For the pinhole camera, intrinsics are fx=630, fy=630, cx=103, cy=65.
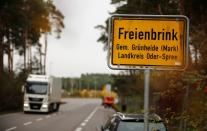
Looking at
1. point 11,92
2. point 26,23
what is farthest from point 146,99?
point 26,23

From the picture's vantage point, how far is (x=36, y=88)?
50438 mm

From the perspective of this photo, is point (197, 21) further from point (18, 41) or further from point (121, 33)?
point (18, 41)

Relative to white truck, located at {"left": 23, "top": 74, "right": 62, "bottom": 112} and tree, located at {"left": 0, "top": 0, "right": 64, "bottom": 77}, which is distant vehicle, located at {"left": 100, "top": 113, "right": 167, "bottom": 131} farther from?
tree, located at {"left": 0, "top": 0, "right": 64, "bottom": 77}

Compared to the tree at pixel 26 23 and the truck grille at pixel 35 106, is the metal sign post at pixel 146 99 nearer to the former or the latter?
the truck grille at pixel 35 106

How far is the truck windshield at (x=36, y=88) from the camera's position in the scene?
50188 mm

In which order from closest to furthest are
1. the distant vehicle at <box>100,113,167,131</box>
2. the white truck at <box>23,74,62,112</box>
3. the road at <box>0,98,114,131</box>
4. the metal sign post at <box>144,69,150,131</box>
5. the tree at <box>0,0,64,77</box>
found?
the metal sign post at <box>144,69,150,131</box>
the distant vehicle at <box>100,113,167,131</box>
the road at <box>0,98,114,131</box>
the white truck at <box>23,74,62,112</box>
the tree at <box>0,0,64,77</box>

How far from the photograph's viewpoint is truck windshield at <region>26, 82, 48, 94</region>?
165 feet

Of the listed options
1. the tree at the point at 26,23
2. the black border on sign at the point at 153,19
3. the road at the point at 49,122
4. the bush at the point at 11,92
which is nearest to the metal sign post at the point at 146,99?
the black border on sign at the point at 153,19

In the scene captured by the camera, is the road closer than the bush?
Yes

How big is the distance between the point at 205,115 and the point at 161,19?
486 centimetres

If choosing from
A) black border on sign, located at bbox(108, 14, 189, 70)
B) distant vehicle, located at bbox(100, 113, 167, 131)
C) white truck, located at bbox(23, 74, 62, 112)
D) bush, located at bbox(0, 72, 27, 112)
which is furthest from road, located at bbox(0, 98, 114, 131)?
black border on sign, located at bbox(108, 14, 189, 70)

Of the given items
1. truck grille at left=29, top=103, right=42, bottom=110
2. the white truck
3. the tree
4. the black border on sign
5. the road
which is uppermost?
the tree

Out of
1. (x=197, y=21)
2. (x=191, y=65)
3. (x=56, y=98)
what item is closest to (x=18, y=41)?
(x=56, y=98)

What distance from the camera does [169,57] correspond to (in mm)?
9109
